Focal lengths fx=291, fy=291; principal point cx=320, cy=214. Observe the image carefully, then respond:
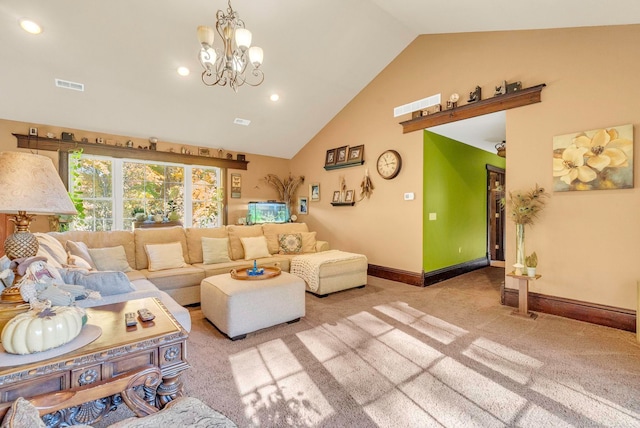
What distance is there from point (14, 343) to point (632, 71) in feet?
15.9

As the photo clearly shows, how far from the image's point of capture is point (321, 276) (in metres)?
3.87

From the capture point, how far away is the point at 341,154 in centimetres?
579

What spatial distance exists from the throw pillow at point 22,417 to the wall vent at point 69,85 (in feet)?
15.4

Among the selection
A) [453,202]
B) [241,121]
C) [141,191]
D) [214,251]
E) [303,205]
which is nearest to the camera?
[214,251]

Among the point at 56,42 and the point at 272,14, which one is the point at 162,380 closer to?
the point at 272,14

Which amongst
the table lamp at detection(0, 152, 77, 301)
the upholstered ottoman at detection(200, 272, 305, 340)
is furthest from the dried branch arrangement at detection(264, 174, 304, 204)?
the table lamp at detection(0, 152, 77, 301)

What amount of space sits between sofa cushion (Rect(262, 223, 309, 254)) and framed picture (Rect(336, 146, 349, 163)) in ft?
4.99

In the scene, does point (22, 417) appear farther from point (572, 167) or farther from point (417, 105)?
point (417, 105)

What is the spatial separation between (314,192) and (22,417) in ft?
19.1

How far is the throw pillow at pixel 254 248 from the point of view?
445 cm

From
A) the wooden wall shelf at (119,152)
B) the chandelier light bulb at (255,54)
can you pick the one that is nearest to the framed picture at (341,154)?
the wooden wall shelf at (119,152)

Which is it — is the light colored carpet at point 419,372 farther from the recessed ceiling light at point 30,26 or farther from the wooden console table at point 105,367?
the recessed ceiling light at point 30,26

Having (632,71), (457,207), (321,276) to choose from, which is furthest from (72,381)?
(457,207)

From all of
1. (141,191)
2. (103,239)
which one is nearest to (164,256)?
(103,239)
